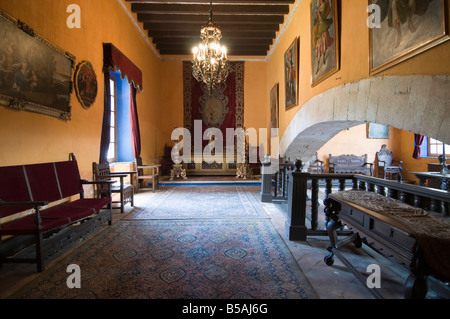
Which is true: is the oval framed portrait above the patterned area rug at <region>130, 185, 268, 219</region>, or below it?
above

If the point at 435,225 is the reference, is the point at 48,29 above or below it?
above

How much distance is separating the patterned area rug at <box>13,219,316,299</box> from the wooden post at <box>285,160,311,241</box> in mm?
239

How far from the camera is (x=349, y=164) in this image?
838cm

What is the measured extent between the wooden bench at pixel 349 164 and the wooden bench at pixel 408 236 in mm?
6816

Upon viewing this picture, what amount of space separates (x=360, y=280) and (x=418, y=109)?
5.93 feet

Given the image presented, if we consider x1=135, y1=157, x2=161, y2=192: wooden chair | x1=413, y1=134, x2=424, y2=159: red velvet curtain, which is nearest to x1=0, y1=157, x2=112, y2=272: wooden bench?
x1=135, y1=157, x2=161, y2=192: wooden chair

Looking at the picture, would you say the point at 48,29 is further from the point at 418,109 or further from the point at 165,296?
the point at 418,109

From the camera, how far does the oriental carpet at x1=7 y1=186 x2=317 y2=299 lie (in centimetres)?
187

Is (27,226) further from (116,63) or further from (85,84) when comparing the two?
(116,63)

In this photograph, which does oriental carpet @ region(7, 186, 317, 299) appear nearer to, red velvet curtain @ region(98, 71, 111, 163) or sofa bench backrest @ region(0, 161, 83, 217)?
sofa bench backrest @ region(0, 161, 83, 217)

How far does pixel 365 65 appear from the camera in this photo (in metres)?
3.07

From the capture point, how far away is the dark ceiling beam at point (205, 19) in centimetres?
646

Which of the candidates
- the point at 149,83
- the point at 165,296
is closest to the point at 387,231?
the point at 165,296

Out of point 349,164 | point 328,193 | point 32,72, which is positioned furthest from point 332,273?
point 349,164
